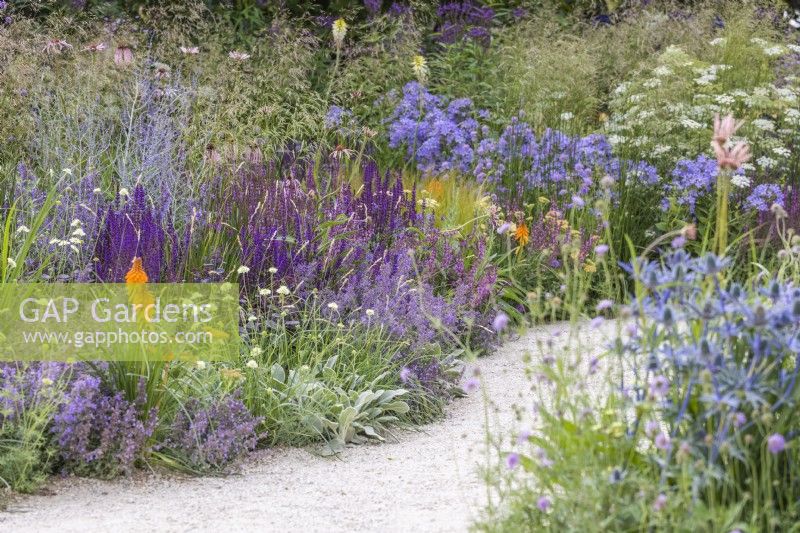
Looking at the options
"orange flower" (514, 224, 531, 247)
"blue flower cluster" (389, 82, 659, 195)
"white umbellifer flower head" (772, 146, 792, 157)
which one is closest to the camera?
"orange flower" (514, 224, 531, 247)

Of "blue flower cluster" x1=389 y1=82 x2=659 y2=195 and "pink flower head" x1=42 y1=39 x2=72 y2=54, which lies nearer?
"pink flower head" x1=42 y1=39 x2=72 y2=54

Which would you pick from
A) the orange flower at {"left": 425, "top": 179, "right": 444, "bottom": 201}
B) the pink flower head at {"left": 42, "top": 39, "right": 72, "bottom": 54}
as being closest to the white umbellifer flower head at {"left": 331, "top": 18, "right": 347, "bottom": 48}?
the orange flower at {"left": 425, "top": 179, "right": 444, "bottom": 201}

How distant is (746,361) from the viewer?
98.3 inches

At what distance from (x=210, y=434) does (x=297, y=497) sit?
0.43 meters

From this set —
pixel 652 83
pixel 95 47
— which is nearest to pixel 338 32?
pixel 95 47

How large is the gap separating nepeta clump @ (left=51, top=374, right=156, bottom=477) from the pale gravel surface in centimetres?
7

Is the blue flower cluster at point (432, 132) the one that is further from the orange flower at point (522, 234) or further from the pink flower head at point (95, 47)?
the pink flower head at point (95, 47)

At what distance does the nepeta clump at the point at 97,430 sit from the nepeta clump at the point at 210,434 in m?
0.14

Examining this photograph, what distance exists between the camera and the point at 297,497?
336 centimetres

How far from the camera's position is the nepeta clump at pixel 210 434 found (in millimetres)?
3516

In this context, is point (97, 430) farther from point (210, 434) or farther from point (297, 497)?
point (297, 497)

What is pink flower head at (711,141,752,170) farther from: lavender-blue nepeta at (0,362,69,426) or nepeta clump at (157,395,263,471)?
lavender-blue nepeta at (0,362,69,426)

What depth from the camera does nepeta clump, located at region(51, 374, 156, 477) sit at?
10.9 ft

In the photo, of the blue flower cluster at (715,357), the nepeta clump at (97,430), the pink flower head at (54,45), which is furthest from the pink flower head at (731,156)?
the pink flower head at (54,45)
